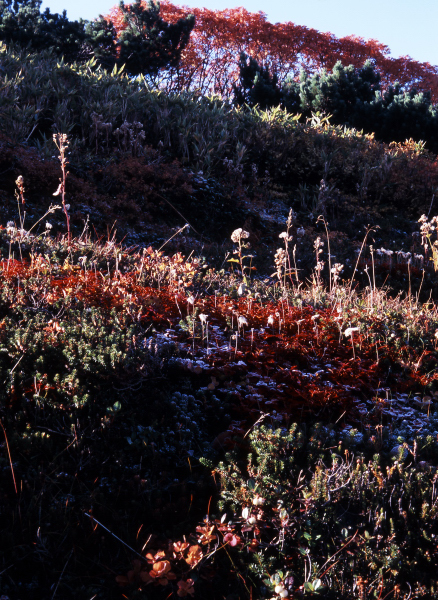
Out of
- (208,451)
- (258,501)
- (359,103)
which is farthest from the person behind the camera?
(359,103)

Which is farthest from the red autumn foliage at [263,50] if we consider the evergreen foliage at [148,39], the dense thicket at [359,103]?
the dense thicket at [359,103]

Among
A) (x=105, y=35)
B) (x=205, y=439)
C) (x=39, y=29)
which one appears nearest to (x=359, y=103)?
(x=105, y=35)

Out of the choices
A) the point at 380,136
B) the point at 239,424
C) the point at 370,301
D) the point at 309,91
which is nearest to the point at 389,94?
the point at 380,136

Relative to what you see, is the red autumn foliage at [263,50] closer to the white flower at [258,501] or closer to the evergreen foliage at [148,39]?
the evergreen foliage at [148,39]

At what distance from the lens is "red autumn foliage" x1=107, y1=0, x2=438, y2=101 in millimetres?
31078

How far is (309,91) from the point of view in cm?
1894

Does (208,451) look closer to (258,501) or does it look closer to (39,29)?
(258,501)

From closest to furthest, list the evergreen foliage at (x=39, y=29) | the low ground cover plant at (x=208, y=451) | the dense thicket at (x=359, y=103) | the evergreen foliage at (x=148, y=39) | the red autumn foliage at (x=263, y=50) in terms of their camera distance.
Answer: the low ground cover plant at (x=208, y=451)
the dense thicket at (x=359, y=103)
the evergreen foliage at (x=39, y=29)
the evergreen foliage at (x=148, y=39)
the red autumn foliage at (x=263, y=50)

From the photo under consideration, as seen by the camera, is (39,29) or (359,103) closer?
(359,103)

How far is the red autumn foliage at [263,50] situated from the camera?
31078 mm

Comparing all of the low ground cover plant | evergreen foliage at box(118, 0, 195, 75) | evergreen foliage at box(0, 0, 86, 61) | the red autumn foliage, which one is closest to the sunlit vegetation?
the low ground cover plant

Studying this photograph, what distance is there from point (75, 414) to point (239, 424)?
0.97 m

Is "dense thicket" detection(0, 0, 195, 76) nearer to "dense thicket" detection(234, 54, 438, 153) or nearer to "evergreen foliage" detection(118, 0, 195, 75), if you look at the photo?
"evergreen foliage" detection(118, 0, 195, 75)

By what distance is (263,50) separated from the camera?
3234 cm
